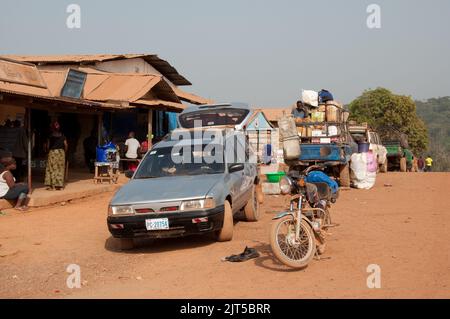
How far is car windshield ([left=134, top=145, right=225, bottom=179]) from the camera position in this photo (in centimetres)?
822

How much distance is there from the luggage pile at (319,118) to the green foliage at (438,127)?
32994mm

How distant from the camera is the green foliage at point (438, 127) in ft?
150

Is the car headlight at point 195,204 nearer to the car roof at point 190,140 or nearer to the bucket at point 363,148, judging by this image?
the car roof at point 190,140

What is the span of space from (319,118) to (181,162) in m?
7.99

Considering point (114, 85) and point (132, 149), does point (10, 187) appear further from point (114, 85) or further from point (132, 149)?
point (114, 85)

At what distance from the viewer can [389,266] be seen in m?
6.00

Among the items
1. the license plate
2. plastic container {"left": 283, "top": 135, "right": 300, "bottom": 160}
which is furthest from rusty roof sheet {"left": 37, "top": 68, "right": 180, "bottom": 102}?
the license plate

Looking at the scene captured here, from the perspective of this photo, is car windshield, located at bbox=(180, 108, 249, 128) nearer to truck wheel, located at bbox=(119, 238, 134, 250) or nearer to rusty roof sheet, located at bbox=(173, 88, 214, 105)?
truck wheel, located at bbox=(119, 238, 134, 250)

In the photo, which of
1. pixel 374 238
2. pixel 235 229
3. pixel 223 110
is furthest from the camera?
pixel 223 110

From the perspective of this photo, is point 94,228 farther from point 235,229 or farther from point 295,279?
point 295,279

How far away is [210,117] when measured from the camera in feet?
41.5

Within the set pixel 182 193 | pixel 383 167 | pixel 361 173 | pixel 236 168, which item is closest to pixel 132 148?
pixel 361 173

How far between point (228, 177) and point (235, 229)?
121 centimetres
